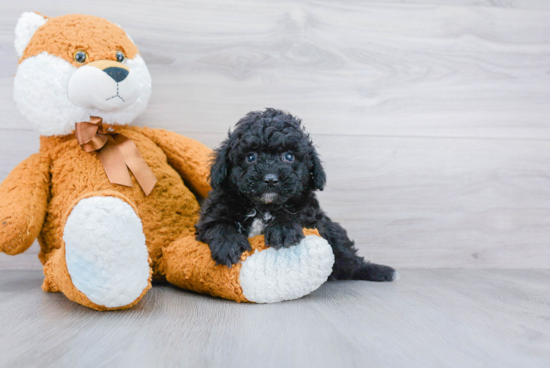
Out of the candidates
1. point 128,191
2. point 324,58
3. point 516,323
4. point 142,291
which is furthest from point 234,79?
point 516,323

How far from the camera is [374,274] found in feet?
4.42

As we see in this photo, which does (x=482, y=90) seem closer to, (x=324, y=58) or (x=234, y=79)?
(x=324, y=58)

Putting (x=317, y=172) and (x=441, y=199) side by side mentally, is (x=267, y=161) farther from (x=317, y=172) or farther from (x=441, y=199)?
(x=441, y=199)

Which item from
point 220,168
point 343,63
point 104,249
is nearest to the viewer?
point 104,249

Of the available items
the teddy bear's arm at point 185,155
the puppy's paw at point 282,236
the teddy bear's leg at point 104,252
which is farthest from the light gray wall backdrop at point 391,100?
the teddy bear's leg at point 104,252

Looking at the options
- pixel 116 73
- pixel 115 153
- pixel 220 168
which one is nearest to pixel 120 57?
pixel 116 73

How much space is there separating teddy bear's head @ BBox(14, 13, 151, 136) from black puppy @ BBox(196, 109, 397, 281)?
1.10ft

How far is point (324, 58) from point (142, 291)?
1060 mm

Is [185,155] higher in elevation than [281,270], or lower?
higher

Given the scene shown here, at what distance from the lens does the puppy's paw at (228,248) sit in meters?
1.01

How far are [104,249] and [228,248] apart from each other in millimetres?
293

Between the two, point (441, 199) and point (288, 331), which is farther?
point (441, 199)

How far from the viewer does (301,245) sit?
3.34 ft

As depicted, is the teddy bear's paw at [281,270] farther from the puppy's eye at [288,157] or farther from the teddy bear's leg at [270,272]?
the puppy's eye at [288,157]
